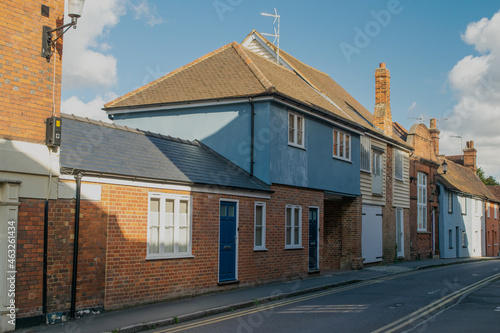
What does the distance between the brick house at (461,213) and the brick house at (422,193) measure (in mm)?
1735

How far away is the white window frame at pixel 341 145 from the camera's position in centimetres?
2269

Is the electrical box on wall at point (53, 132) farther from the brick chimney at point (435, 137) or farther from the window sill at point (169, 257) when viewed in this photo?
the brick chimney at point (435, 137)

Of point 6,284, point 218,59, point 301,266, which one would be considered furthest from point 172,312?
point 218,59

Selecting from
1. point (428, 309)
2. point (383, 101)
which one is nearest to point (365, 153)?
point (383, 101)

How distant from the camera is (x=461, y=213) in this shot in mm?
44094

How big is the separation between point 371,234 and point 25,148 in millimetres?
19507

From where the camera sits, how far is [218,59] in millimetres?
22734

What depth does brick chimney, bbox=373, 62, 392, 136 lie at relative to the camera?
98.0 ft

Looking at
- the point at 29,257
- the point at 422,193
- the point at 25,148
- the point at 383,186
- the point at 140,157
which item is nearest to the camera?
the point at 29,257

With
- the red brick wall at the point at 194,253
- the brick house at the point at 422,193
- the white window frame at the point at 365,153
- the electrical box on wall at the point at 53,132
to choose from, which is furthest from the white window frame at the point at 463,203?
the electrical box on wall at the point at 53,132

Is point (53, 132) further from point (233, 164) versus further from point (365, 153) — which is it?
point (365, 153)

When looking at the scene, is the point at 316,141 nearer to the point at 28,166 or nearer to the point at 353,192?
the point at 353,192

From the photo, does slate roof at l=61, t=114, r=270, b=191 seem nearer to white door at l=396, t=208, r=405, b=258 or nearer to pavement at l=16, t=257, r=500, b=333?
pavement at l=16, t=257, r=500, b=333

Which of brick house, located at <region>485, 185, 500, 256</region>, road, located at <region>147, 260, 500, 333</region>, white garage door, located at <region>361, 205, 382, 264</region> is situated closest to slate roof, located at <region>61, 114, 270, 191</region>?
road, located at <region>147, 260, 500, 333</region>
